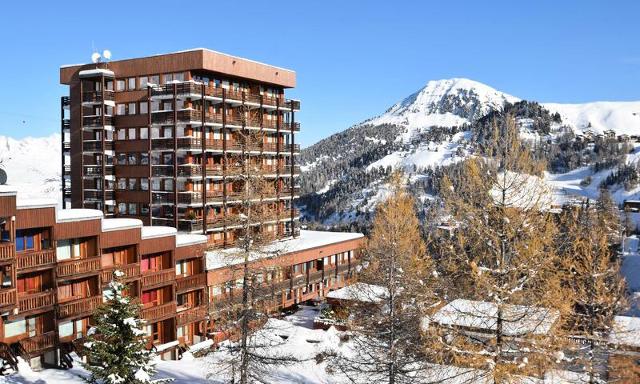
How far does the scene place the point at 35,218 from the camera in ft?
88.1

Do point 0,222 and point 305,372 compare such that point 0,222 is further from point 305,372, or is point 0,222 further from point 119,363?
point 305,372

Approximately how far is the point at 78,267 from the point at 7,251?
4.31 metres

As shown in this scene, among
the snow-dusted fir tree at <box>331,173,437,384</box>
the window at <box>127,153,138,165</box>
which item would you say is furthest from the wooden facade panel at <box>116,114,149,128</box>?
the snow-dusted fir tree at <box>331,173,437,384</box>

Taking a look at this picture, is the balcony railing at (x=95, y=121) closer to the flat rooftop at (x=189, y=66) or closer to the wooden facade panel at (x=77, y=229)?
the flat rooftop at (x=189, y=66)

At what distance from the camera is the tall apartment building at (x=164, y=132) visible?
45656 mm

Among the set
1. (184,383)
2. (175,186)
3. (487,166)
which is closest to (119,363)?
(184,383)

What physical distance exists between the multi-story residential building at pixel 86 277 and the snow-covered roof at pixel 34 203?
0.05m

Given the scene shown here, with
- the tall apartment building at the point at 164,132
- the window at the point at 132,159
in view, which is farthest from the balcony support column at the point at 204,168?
the window at the point at 132,159

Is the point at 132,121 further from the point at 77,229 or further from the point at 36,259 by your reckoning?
the point at 36,259

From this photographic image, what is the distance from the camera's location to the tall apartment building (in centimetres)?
4566

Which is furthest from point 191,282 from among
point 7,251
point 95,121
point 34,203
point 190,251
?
point 95,121

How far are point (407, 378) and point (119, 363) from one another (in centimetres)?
1274

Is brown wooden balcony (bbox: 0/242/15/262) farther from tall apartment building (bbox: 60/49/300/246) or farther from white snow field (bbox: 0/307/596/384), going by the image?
tall apartment building (bbox: 60/49/300/246)

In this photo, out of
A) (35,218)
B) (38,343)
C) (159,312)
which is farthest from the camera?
(159,312)
